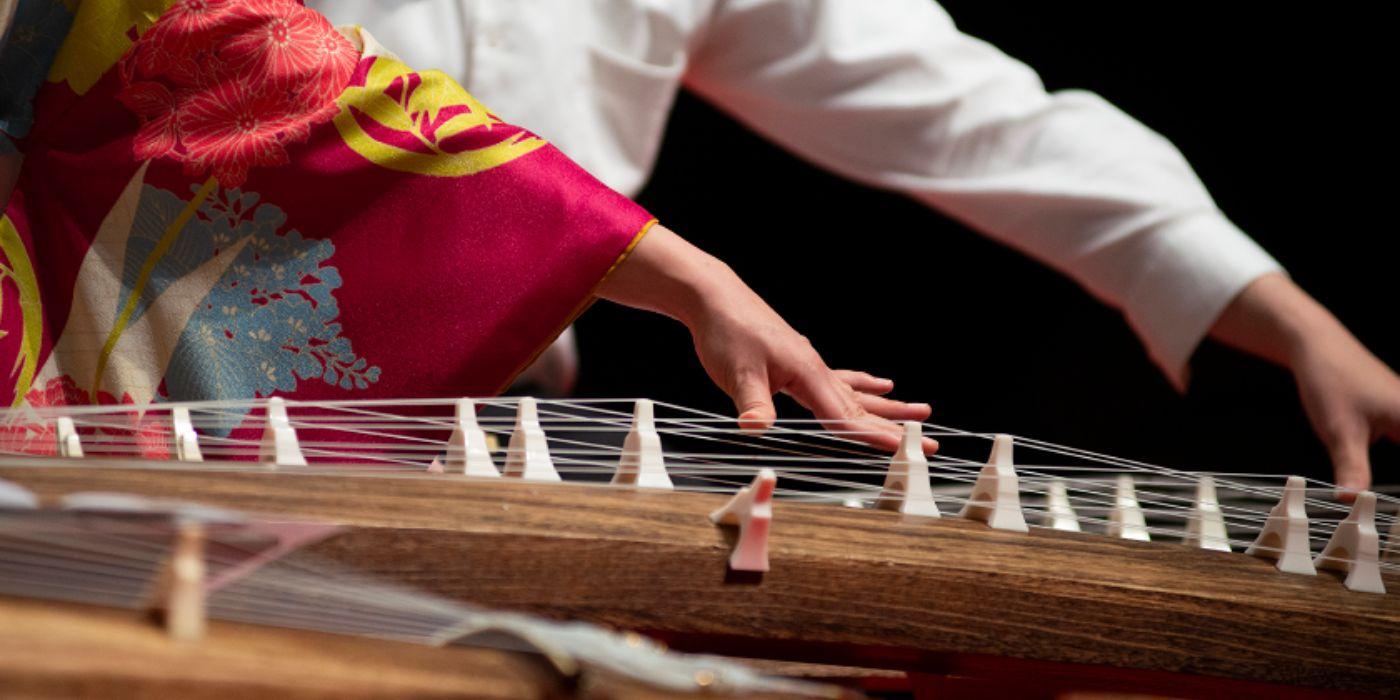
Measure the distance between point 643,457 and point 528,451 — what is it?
70 mm

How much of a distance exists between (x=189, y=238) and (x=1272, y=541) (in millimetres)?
819

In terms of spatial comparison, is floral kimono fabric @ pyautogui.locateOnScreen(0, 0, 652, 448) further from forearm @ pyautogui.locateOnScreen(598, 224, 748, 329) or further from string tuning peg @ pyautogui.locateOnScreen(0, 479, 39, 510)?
string tuning peg @ pyautogui.locateOnScreen(0, 479, 39, 510)

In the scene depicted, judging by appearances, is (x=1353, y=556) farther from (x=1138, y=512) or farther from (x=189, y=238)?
(x=189, y=238)

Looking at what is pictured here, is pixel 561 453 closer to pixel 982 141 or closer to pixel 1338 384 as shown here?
pixel 1338 384

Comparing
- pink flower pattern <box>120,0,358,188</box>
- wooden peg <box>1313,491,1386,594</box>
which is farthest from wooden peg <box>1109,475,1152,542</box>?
pink flower pattern <box>120,0,358,188</box>

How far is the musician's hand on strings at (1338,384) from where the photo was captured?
1.44 metres

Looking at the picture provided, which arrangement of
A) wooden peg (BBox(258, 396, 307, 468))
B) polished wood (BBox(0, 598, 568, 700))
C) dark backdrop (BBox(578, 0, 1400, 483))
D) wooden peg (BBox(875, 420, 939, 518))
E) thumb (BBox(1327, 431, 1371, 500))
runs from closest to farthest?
polished wood (BBox(0, 598, 568, 700)) → wooden peg (BBox(258, 396, 307, 468)) → wooden peg (BBox(875, 420, 939, 518)) → thumb (BBox(1327, 431, 1371, 500)) → dark backdrop (BBox(578, 0, 1400, 483))

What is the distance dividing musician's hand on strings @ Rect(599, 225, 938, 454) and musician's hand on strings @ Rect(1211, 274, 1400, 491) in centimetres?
75

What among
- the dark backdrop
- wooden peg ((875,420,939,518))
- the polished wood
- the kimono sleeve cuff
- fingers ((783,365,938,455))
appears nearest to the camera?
the polished wood

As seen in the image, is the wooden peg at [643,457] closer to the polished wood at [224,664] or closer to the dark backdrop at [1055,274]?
the polished wood at [224,664]

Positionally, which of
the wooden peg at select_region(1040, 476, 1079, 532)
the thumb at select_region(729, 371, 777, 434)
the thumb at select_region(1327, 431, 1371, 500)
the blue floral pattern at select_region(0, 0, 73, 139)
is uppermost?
the blue floral pattern at select_region(0, 0, 73, 139)

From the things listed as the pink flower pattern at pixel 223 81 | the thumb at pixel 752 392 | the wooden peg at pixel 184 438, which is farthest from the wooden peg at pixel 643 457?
the pink flower pattern at pixel 223 81

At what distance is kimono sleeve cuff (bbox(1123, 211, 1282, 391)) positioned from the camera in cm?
159

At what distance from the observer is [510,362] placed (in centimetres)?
95
